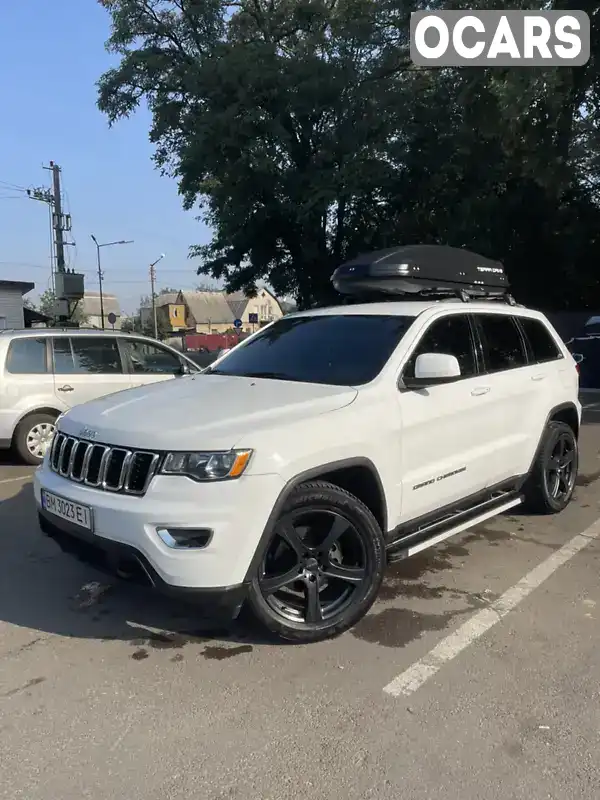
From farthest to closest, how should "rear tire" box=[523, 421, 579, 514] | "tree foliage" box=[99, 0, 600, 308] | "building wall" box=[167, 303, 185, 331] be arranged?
"building wall" box=[167, 303, 185, 331], "tree foliage" box=[99, 0, 600, 308], "rear tire" box=[523, 421, 579, 514]

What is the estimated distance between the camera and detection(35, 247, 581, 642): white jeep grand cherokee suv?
3201 millimetres

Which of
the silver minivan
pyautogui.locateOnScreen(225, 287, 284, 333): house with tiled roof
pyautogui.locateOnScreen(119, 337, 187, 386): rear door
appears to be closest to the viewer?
the silver minivan

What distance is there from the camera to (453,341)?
4707mm

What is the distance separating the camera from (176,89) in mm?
25281

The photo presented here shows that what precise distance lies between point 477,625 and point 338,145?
20.9 m

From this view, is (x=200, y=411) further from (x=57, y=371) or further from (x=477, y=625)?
(x=57, y=371)

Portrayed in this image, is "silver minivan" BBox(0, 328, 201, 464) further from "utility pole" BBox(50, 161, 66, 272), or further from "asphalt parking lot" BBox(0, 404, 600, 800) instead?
"utility pole" BBox(50, 161, 66, 272)

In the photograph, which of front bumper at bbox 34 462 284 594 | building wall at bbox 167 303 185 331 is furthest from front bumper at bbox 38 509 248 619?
building wall at bbox 167 303 185 331

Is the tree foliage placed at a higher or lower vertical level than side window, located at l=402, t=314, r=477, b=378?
higher

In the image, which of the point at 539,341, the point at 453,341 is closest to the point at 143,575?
the point at 453,341

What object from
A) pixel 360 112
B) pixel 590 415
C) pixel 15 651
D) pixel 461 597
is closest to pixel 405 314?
pixel 461 597

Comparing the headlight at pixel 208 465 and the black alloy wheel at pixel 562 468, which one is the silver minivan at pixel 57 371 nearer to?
the black alloy wheel at pixel 562 468

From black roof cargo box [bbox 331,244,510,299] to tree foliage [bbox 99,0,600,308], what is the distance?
44.2 ft

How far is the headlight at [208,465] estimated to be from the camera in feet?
10.5
